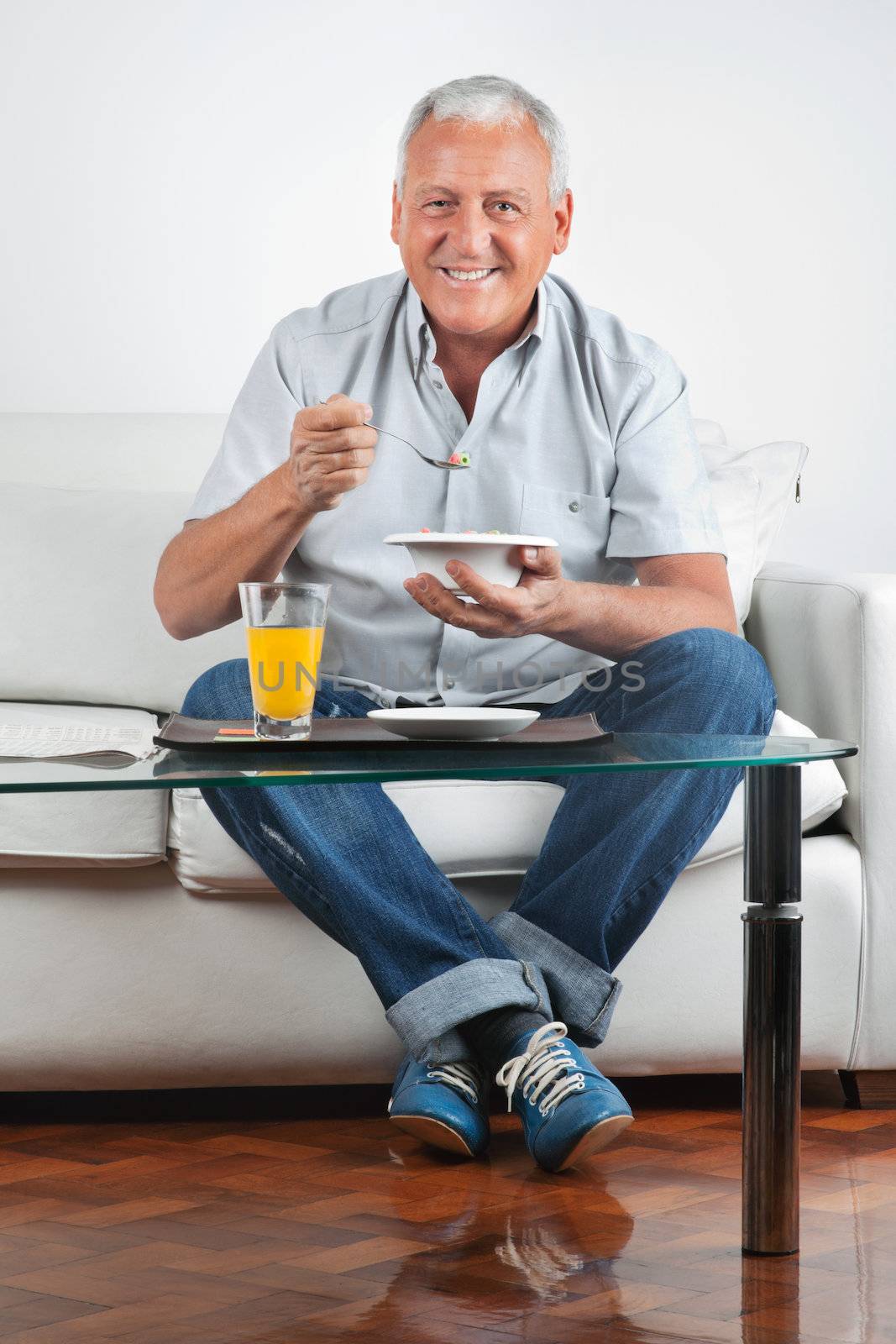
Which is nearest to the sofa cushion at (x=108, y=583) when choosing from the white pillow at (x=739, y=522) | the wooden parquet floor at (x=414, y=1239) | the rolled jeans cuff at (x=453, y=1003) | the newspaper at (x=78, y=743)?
the white pillow at (x=739, y=522)

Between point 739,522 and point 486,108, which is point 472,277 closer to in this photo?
point 486,108

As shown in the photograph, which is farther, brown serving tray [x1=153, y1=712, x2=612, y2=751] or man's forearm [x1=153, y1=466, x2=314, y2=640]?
man's forearm [x1=153, y1=466, x2=314, y2=640]

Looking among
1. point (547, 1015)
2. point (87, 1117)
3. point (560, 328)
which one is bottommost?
point (87, 1117)

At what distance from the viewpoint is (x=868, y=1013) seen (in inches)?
64.0

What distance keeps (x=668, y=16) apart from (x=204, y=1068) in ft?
6.46

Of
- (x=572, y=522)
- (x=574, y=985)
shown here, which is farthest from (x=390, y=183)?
(x=574, y=985)

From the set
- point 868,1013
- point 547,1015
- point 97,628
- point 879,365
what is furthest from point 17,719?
point 879,365

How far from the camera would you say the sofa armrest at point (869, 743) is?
1.63 meters

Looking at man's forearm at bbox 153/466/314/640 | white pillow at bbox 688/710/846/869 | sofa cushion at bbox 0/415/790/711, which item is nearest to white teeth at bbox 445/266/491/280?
man's forearm at bbox 153/466/314/640

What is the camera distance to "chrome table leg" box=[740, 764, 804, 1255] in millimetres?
1113

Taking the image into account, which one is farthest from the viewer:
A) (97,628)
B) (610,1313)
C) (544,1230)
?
(97,628)

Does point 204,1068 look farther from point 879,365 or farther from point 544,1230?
point 879,365

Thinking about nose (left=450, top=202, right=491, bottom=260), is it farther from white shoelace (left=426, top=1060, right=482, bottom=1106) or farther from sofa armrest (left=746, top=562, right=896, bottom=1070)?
white shoelace (left=426, top=1060, right=482, bottom=1106)

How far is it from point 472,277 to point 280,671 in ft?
2.48
